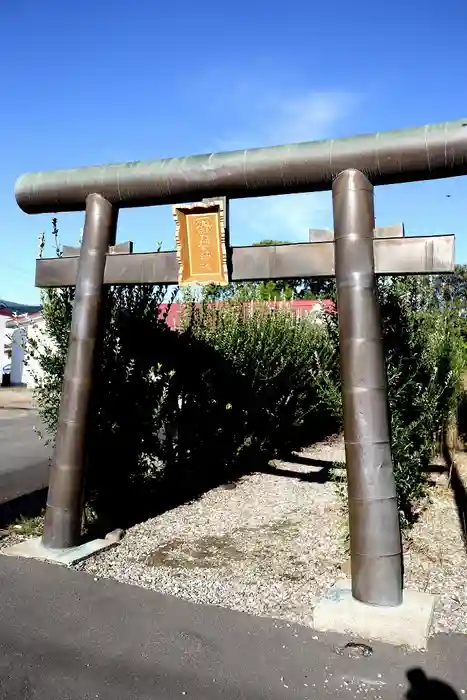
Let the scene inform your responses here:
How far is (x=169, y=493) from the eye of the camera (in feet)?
28.1

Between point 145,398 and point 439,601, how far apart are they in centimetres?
449

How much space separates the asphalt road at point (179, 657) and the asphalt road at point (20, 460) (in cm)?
441

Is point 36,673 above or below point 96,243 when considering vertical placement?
below

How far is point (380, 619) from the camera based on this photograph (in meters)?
4.05

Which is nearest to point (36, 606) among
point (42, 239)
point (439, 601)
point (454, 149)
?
point (439, 601)

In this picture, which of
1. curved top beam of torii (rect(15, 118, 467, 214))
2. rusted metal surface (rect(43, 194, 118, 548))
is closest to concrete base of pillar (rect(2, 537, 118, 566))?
rusted metal surface (rect(43, 194, 118, 548))

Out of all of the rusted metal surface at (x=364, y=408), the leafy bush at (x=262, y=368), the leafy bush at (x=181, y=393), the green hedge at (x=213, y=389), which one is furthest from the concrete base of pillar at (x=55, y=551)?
the leafy bush at (x=262, y=368)

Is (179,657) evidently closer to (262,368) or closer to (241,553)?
Result: (241,553)

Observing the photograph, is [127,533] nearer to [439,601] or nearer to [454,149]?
[439,601]

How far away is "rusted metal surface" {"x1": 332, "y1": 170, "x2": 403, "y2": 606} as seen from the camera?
4.33 m

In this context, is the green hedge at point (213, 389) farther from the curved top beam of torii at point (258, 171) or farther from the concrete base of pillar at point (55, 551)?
the curved top beam of torii at point (258, 171)

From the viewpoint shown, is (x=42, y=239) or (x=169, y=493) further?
(x=169, y=493)

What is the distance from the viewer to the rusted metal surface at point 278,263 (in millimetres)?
4516

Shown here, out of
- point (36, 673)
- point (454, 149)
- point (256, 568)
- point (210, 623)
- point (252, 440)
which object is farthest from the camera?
point (252, 440)
